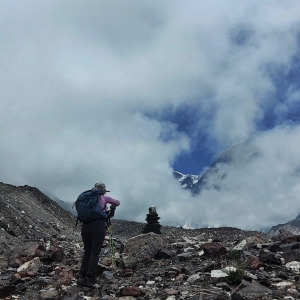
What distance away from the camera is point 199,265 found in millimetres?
9578

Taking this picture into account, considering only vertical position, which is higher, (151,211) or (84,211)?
(151,211)

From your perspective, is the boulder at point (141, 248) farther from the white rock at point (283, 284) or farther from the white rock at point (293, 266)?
the white rock at point (283, 284)

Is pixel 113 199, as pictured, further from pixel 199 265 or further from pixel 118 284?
pixel 199 265

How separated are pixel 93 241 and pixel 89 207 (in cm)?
82

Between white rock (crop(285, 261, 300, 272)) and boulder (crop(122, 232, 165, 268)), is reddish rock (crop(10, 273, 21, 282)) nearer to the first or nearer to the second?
boulder (crop(122, 232, 165, 268))

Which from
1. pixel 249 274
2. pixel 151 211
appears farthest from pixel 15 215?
pixel 249 274

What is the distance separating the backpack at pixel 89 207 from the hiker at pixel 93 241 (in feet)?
0.39

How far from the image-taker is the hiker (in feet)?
27.6

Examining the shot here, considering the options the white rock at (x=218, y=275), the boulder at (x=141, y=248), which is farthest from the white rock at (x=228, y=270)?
the boulder at (x=141, y=248)

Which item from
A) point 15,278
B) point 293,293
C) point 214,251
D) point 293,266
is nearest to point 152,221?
point 214,251

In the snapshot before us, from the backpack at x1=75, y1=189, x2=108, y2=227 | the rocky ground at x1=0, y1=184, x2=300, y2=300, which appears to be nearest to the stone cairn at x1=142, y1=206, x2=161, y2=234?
the rocky ground at x1=0, y1=184, x2=300, y2=300

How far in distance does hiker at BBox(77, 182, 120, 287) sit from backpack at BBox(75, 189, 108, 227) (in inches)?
4.7

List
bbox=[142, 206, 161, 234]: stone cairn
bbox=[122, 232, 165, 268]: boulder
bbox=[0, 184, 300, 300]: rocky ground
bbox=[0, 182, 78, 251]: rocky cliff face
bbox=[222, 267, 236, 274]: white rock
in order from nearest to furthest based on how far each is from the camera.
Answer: bbox=[0, 184, 300, 300]: rocky ground → bbox=[222, 267, 236, 274]: white rock → bbox=[122, 232, 165, 268]: boulder → bbox=[0, 182, 78, 251]: rocky cliff face → bbox=[142, 206, 161, 234]: stone cairn

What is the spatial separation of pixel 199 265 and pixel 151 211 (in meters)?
14.4
